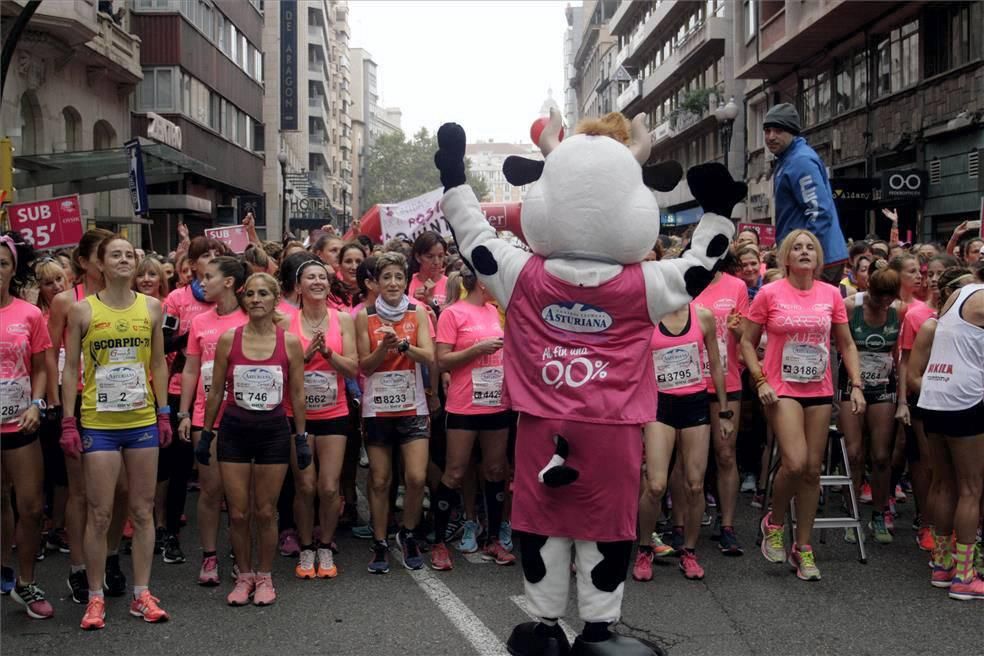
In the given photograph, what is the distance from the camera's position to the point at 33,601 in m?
6.12

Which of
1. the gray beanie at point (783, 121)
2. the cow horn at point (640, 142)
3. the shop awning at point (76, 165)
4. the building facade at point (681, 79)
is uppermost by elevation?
the building facade at point (681, 79)

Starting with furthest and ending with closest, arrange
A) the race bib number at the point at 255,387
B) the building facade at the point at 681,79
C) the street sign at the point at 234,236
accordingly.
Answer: the building facade at the point at 681,79 → the street sign at the point at 234,236 → the race bib number at the point at 255,387

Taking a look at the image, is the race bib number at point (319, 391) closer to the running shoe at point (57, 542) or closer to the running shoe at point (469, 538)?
the running shoe at point (469, 538)

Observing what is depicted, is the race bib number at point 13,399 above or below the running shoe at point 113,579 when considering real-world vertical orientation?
above

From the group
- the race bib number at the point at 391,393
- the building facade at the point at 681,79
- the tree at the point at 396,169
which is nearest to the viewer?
the race bib number at the point at 391,393

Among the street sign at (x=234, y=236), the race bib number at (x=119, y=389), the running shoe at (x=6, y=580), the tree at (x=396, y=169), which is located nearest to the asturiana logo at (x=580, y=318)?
the race bib number at (x=119, y=389)

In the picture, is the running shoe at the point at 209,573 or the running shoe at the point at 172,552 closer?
the running shoe at the point at 209,573

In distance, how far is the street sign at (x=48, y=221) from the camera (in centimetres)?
1228

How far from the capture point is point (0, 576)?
6406mm

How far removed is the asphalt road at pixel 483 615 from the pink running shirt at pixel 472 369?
3.50 feet

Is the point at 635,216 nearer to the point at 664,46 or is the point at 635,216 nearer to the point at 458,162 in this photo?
the point at 458,162

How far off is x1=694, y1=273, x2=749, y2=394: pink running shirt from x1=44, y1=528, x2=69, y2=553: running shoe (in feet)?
15.6

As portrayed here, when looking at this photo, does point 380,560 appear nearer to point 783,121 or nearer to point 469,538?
point 469,538

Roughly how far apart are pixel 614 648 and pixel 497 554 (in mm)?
2662
